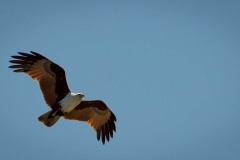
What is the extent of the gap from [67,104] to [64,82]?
75 centimetres

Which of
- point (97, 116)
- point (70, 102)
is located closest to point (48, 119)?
point (70, 102)

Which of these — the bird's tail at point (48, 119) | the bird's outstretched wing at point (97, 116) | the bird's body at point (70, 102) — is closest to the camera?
the bird's tail at point (48, 119)

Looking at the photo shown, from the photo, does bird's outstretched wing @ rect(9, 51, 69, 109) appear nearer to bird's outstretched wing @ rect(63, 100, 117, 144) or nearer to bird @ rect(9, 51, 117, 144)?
bird @ rect(9, 51, 117, 144)

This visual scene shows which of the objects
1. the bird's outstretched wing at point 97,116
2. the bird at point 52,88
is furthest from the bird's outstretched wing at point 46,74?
the bird's outstretched wing at point 97,116

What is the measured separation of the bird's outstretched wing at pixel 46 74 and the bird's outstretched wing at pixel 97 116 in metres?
0.88

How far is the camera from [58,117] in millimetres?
14055

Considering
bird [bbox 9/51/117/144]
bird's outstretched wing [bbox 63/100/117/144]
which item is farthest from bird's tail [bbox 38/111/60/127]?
bird's outstretched wing [bbox 63/100/117/144]

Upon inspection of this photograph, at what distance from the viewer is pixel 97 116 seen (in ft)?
50.3

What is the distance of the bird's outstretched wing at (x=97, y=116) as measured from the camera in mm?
14906

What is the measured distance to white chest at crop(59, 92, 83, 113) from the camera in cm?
1402

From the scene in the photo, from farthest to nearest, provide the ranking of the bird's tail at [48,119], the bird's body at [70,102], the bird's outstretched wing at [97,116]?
the bird's outstretched wing at [97,116]
the bird's body at [70,102]
the bird's tail at [48,119]

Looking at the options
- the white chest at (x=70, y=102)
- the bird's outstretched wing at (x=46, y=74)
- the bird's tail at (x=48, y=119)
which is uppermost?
the bird's outstretched wing at (x=46, y=74)

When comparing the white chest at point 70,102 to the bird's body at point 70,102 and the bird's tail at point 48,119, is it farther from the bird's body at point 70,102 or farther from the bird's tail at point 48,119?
the bird's tail at point 48,119

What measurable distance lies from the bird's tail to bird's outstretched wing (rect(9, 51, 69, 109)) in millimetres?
376
